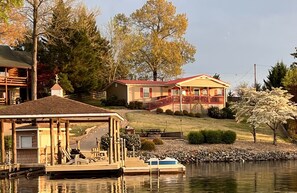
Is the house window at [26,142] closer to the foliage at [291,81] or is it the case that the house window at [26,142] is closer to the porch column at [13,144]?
the porch column at [13,144]

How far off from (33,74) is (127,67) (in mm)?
29315

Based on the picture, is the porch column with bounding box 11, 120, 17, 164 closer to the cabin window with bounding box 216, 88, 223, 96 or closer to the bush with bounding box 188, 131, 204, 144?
the bush with bounding box 188, 131, 204, 144

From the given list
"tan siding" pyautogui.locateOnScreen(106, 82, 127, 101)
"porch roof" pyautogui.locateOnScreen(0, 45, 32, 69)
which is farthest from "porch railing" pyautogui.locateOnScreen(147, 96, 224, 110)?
Result: "porch roof" pyautogui.locateOnScreen(0, 45, 32, 69)

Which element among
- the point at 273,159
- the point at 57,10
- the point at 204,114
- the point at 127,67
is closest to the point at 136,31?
the point at 127,67

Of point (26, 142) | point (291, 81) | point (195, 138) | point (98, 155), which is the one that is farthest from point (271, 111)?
point (26, 142)

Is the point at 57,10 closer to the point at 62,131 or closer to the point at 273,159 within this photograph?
the point at 62,131

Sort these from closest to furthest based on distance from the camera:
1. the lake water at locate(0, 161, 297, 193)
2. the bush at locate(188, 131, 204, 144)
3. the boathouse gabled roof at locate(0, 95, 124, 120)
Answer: the lake water at locate(0, 161, 297, 193) → the boathouse gabled roof at locate(0, 95, 124, 120) → the bush at locate(188, 131, 204, 144)

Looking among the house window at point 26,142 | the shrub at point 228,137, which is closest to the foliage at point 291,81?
the shrub at point 228,137

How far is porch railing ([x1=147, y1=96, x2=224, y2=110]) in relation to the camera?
67.8m

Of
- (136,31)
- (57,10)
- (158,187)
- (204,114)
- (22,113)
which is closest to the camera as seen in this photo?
(158,187)

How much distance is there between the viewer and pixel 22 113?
31125mm

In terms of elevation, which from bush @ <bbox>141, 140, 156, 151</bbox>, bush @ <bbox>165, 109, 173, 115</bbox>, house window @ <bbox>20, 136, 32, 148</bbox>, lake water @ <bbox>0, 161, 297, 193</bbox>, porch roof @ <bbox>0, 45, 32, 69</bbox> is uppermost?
porch roof @ <bbox>0, 45, 32, 69</bbox>

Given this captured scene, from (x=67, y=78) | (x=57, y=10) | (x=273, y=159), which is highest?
(x=57, y=10)

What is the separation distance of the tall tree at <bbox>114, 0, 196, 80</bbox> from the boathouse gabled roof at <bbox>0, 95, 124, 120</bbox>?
49301mm
